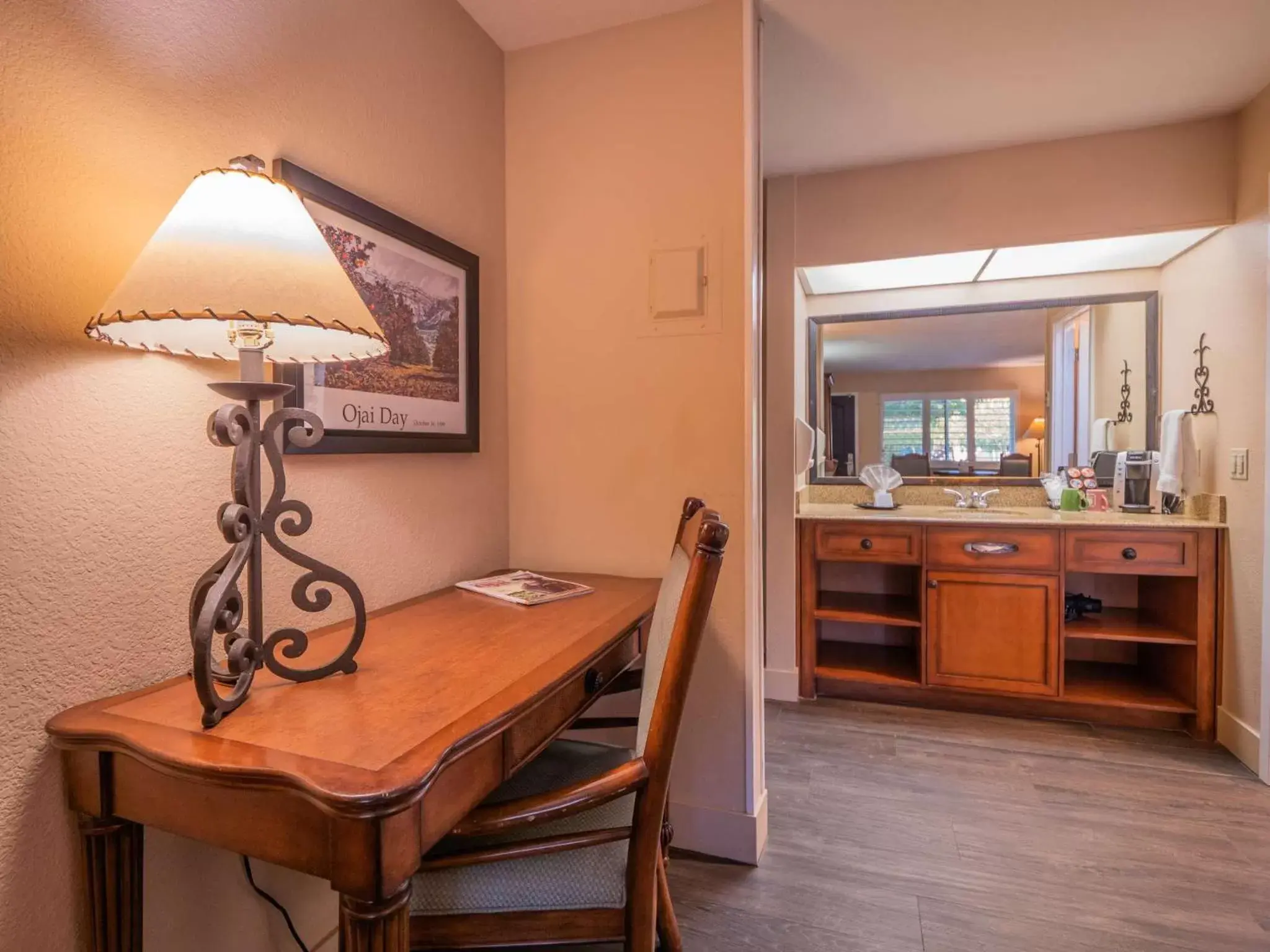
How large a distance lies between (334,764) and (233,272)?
0.62 m

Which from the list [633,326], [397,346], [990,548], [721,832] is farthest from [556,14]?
[990,548]

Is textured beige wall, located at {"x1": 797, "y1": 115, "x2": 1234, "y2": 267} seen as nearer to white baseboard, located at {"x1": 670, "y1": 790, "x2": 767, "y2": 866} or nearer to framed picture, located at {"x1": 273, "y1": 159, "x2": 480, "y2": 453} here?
framed picture, located at {"x1": 273, "y1": 159, "x2": 480, "y2": 453}

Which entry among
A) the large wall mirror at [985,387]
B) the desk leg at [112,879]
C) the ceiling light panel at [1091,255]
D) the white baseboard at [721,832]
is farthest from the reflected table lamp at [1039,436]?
the desk leg at [112,879]

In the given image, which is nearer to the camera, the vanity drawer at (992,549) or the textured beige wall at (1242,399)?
the textured beige wall at (1242,399)

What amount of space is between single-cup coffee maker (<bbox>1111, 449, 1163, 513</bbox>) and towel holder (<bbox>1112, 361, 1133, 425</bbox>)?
0.56 ft

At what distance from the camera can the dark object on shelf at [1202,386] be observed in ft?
8.39

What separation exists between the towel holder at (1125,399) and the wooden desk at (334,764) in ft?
10.0

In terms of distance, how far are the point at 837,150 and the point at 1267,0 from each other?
131cm

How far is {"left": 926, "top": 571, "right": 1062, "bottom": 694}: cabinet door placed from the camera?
8.72 ft

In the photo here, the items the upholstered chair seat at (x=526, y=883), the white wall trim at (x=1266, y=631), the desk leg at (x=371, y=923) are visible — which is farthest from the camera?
the white wall trim at (x=1266, y=631)

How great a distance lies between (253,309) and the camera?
791 mm

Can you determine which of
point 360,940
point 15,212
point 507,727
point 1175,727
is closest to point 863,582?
point 1175,727

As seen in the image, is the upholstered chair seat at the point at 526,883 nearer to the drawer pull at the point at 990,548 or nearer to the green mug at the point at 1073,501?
the drawer pull at the point at 990,548

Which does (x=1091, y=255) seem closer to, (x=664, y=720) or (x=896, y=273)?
(x=896, y=273)
